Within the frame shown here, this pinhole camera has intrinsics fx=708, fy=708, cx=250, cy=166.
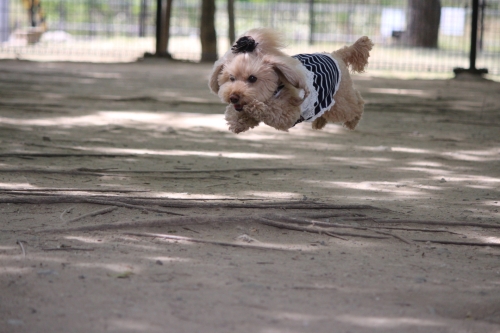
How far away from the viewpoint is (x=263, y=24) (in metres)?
21.3

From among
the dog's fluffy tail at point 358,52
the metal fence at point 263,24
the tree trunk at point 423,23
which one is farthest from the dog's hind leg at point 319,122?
the tree trunk at point 423,23

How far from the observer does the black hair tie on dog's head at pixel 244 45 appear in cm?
465

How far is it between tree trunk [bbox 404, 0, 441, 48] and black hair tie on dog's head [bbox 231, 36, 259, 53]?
1491cm

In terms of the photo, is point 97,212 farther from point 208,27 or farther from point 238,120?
point 208,27

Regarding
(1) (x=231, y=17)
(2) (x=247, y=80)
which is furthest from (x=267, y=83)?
(1) (x=231, y=17)

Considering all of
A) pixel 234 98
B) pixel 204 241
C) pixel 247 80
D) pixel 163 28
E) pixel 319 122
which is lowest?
pixel 204 241

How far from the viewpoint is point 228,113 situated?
4.85m

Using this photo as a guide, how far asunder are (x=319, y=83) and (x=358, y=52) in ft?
3.48

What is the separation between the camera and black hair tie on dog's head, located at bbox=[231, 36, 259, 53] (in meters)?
4.65

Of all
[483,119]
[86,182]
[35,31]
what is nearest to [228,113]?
[86,182]

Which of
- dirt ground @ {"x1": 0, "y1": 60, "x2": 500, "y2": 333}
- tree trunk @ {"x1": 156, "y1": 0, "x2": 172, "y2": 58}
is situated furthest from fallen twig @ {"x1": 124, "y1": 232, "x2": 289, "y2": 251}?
tree trunk @ {"x1": 156, "y1": 0, "x2": 172, "y2": 58}

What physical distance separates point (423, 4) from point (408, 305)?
17.3 m

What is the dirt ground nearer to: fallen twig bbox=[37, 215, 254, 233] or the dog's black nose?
fallen twig bbox=[37, 215, 254, 233]

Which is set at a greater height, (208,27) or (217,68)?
(208,27)
